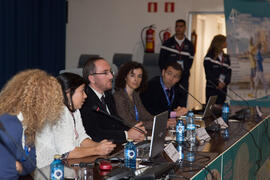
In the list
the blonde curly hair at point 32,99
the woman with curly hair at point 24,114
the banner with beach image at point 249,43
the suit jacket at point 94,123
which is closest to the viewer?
the woman with curly hair at point 24,114

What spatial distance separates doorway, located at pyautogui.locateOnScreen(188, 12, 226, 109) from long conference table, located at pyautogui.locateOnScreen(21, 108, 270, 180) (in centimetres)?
371

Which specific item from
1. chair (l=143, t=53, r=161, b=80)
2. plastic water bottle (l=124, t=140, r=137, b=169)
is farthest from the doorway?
plastic water bottle (l=124, t=140, r=137, b=169)

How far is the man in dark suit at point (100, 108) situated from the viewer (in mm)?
2977

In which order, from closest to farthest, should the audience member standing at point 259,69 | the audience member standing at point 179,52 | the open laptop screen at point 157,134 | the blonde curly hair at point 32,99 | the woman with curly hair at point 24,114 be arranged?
the woman with curly hair at point 24,114, the blonde curly hair at point 32,99, the open laptop screen at point 157,134, the audience member standing at point 259,69, the audience member standing at point 179,52

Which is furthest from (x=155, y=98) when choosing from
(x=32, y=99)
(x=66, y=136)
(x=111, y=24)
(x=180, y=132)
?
(x=111, y=24)

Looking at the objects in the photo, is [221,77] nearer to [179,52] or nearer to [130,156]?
[179,52]

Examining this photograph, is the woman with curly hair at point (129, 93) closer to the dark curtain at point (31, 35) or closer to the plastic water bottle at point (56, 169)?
the plastic water bottle at point (56, 169)

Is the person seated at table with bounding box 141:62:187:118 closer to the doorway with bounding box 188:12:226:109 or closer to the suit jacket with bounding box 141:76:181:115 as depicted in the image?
the suit jacket with bounding box 141:76:181:115

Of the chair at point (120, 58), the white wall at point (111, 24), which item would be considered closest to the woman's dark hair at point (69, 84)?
the chair at point (120, 58)

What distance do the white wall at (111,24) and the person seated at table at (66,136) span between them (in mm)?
5869

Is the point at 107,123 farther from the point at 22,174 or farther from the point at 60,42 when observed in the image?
the point at 60,42

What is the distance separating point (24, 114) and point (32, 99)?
7cm

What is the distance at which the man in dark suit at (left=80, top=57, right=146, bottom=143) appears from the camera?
9.77 ft

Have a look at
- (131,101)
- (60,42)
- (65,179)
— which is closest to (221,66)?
(131,101)
